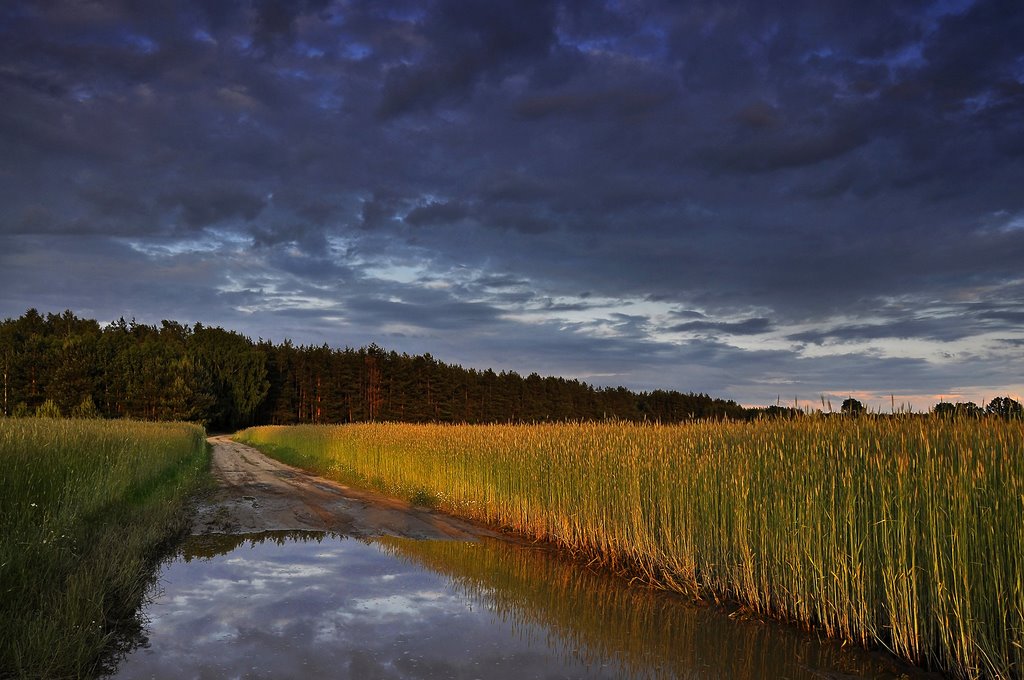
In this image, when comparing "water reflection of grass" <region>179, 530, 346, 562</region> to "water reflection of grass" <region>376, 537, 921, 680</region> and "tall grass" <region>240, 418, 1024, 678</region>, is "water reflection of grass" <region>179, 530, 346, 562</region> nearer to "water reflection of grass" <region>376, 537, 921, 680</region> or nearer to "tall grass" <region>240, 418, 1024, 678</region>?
"water reflection of grass" <region>376, 537, 921, 680</region>

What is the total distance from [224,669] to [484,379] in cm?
9830

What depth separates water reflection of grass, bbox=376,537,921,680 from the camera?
6.08 metres

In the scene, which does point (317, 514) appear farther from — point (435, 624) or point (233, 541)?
point (435, 624)

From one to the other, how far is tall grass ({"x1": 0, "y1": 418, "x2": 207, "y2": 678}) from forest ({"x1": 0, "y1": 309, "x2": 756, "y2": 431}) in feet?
210

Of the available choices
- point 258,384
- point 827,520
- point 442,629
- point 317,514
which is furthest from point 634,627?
point 258,384

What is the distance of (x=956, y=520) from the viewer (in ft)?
17.7

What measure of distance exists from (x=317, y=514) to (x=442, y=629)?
8329mm

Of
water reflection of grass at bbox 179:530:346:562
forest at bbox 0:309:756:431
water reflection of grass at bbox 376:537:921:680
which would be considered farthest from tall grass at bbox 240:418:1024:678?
forest at bbox 0:309:756:431

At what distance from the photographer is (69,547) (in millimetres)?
7836

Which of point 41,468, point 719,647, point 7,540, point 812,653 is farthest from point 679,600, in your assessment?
point 41,468

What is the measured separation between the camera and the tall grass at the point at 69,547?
553cm

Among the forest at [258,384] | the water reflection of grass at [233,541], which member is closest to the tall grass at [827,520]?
the water reflection of grass at [233,541]

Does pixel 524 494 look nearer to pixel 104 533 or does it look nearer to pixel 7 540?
pixel 104 533

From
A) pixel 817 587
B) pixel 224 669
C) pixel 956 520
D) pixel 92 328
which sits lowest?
pixel 224 669
